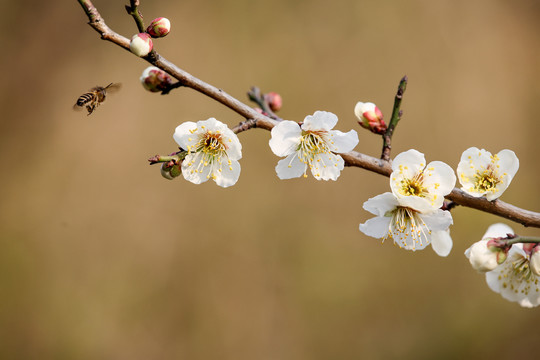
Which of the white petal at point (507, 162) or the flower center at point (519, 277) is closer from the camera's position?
the white petal at point (507, 162)

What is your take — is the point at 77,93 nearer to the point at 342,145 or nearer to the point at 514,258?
the point at 342,145

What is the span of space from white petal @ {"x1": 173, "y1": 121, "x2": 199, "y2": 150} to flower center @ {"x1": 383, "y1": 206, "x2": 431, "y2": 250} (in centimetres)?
46

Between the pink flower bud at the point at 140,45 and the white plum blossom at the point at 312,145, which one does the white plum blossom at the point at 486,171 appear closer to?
the white plum blossom at the point at 312,145

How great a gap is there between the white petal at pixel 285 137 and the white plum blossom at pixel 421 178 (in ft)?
0.68

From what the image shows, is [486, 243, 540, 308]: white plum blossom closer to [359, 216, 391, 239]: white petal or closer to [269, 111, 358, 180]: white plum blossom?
[359, 216, 391, 239]: white petal

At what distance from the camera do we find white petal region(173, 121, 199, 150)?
0.93 m

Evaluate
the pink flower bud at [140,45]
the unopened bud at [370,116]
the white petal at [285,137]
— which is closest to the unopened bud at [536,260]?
the unopened bud at [370,116]

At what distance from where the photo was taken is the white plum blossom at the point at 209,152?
3.04ft

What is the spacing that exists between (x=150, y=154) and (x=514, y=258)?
7.42ft

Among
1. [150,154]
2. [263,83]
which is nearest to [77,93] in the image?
[150,154]

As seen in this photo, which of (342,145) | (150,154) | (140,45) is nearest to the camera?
(140,45)

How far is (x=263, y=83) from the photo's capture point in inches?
115

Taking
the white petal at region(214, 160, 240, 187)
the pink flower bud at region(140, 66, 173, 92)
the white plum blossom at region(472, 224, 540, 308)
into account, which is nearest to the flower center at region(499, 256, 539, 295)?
the white plum blossom at region(472, 224, 540, 308)

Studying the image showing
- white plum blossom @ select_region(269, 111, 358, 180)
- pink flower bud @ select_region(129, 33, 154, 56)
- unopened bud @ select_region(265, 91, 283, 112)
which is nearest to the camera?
pink flower bud @ select_region(129, 33, 154, 56)
